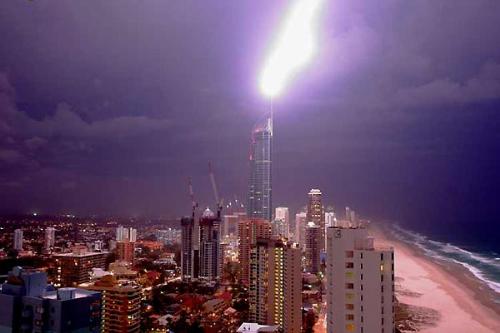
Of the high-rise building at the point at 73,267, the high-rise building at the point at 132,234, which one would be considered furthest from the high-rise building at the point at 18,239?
the high-rise building at the point at 132,234

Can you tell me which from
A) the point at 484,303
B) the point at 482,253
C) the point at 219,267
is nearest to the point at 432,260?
the point at 482,253

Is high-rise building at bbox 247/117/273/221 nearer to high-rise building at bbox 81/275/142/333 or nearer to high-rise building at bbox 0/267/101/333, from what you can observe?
high-rise building at bbox 81/275/142/333

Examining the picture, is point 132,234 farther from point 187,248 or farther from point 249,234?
point 249,234

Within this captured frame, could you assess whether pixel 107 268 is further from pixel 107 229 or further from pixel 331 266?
pixel 331 266

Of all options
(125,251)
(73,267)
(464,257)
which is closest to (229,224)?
(125,251)

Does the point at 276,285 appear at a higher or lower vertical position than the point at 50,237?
lower
